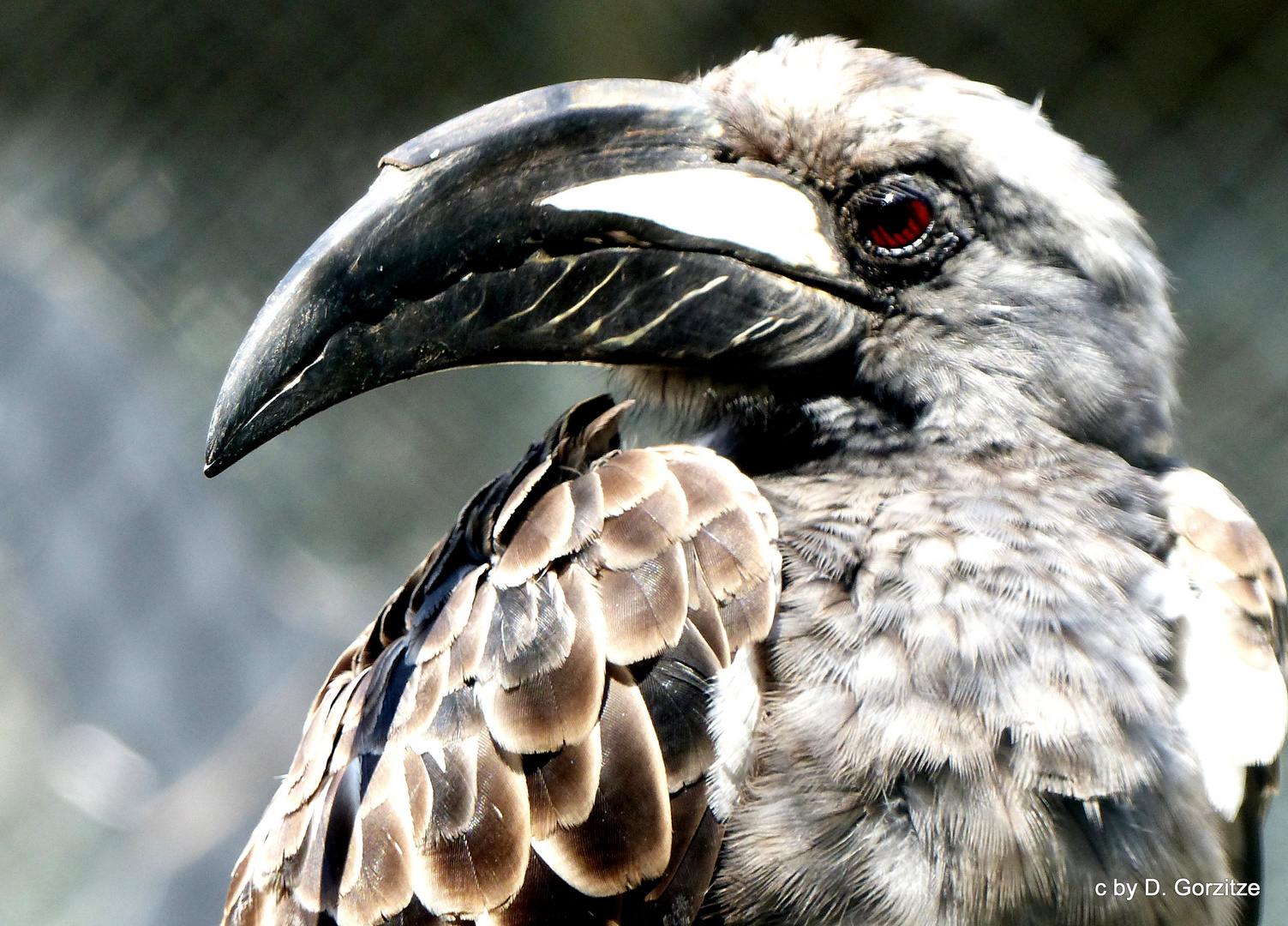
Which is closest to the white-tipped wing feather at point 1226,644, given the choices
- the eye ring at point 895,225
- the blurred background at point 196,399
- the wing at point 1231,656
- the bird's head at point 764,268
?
the wing at point 1231,656

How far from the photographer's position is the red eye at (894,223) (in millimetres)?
1580

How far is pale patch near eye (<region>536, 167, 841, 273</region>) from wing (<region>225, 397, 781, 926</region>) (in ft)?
0.92

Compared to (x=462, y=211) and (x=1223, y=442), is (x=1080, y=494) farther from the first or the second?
(x=1223, y=442)

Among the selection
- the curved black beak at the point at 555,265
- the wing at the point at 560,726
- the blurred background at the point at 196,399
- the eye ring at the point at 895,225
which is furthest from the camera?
the blurred background at the point at 196,399

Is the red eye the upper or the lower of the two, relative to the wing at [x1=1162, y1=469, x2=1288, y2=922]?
upper

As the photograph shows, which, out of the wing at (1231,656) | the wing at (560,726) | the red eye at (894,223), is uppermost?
the red eye at (894,223)

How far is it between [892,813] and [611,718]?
0.29 metres

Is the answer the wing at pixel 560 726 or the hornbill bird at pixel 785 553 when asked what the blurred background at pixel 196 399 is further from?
the wing at pixel 560 726

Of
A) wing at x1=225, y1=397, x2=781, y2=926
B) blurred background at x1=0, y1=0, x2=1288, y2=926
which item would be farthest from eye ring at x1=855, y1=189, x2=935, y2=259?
blurred background at x1=0, y1=0, x2=1288, y2=926

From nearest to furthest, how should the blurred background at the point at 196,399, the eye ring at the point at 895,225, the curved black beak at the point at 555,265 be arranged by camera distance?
the curved black beak at the point at 555,265 → the eye ring at the point at 895,225 → the blurred background at the point at 196,399

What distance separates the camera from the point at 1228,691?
56.6 inches

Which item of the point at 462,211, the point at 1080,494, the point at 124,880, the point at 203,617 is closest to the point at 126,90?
the point at 203,617

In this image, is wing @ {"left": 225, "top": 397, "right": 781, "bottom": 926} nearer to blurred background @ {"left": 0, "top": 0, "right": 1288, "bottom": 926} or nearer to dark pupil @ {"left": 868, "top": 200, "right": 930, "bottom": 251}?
dark pupil @ {"left": 868, "top": 200, "right": 930, "bottom": 251}

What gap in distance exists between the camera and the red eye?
1.58 meters
